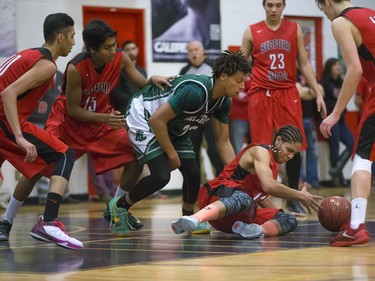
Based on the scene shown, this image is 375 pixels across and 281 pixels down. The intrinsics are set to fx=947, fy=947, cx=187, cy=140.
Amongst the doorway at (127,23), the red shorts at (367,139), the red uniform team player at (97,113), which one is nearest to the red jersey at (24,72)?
the red uniform team player at (97,113)

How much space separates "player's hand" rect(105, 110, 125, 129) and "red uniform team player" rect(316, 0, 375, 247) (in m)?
1.85

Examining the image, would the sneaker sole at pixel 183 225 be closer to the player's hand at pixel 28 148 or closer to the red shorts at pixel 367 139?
the player's hand at pixel 28 148

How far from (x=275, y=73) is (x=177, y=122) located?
7.05 ft

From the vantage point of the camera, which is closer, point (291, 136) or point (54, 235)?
point (54, 235)

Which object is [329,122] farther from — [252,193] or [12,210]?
[12,210]

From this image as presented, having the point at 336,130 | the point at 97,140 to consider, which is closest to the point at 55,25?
the point at 97,140

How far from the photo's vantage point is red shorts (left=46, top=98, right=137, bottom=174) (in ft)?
24.5

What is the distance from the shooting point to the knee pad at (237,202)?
643 centimetres

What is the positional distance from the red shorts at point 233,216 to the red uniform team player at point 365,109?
89cm

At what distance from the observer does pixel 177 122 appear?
6.96 metres

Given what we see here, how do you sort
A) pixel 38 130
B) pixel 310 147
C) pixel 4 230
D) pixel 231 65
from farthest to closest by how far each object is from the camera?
1. pixel 310 147
2. pixel 4 230
3. pixel 231 65
4. pixel 38 130

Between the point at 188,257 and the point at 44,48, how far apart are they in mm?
1888

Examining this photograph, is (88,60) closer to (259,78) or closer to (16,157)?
(16,157)

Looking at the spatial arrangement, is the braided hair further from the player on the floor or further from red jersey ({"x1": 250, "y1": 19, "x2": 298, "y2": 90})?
red jersey ({"x1": 250, "y1": 19, "x2": 298, "y2": 90})
